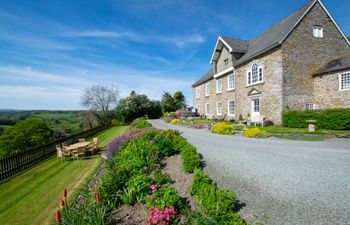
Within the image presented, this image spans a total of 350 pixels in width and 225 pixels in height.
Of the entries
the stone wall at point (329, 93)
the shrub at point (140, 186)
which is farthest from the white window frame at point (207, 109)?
the shrub at point (140, 186)

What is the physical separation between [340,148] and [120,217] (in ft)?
32.3

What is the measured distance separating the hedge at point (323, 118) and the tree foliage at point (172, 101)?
97.1 ft

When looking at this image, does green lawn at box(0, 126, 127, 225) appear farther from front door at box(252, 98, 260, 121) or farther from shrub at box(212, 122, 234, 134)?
front door at box(252, 98, 260, 121)

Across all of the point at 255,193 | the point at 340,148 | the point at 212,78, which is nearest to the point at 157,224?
the point at 255,193

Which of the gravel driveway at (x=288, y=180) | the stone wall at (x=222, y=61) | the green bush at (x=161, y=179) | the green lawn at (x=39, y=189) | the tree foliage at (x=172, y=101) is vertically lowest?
the green lawn at (x=39, y=189)

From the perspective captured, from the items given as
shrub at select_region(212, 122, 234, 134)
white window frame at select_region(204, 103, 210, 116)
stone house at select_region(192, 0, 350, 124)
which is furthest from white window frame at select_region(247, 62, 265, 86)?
white window frame at select_region(204, 103, 210, 116)

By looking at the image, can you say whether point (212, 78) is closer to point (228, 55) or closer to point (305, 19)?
point (228, 55)

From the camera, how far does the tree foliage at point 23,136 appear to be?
1728 centimetres

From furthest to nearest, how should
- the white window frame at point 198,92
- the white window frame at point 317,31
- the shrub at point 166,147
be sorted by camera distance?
the white window frame at point 198,92
the white window frame at point 317,31
the shrub at point 166,147

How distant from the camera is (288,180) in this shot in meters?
4.72

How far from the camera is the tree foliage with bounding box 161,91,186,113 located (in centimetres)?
4138

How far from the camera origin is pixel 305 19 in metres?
15.2

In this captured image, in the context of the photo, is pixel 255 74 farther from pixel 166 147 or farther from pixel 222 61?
pixel 166 147

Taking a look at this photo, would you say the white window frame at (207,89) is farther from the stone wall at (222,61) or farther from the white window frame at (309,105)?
the white window frame at (309,105)
